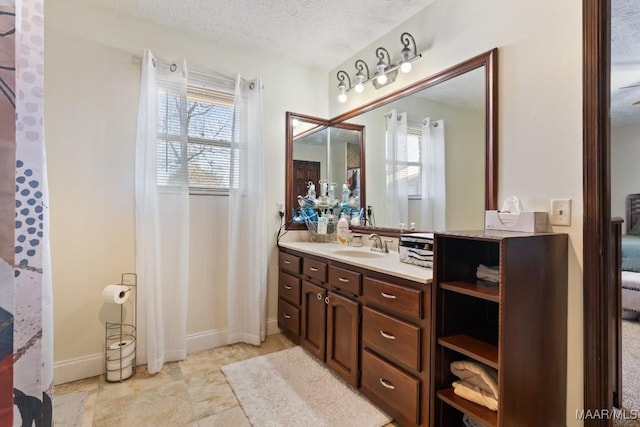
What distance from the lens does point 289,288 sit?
2.65 m

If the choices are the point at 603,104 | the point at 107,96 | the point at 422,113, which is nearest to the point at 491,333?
the point at 603,104

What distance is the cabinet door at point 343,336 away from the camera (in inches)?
73.8

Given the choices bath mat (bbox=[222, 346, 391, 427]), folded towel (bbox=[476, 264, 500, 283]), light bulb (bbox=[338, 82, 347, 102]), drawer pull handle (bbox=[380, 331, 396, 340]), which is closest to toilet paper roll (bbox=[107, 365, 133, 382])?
bath mat (bbox=[222, 346, 391, 427])

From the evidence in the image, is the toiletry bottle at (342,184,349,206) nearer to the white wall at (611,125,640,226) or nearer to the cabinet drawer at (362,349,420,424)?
the cabinet drawer at (362,349,420,424)

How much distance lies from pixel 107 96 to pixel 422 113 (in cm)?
225

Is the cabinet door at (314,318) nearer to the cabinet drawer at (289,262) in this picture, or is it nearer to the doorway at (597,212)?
the cabinet drawer at (289,262)

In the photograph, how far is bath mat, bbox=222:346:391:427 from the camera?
5.54 ft

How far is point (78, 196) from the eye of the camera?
2115mm

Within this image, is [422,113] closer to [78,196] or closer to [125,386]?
[78,196]

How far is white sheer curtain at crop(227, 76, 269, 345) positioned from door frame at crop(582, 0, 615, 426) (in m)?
2.12

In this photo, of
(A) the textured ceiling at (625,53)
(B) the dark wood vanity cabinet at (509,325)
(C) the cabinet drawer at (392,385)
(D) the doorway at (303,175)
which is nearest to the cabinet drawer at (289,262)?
(D) the doorway at (303,175)

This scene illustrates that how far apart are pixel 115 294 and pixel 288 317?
1300 millimetres

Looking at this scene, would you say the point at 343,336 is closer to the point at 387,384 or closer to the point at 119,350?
the point at 387,384

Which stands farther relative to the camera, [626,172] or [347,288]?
[626,172]
